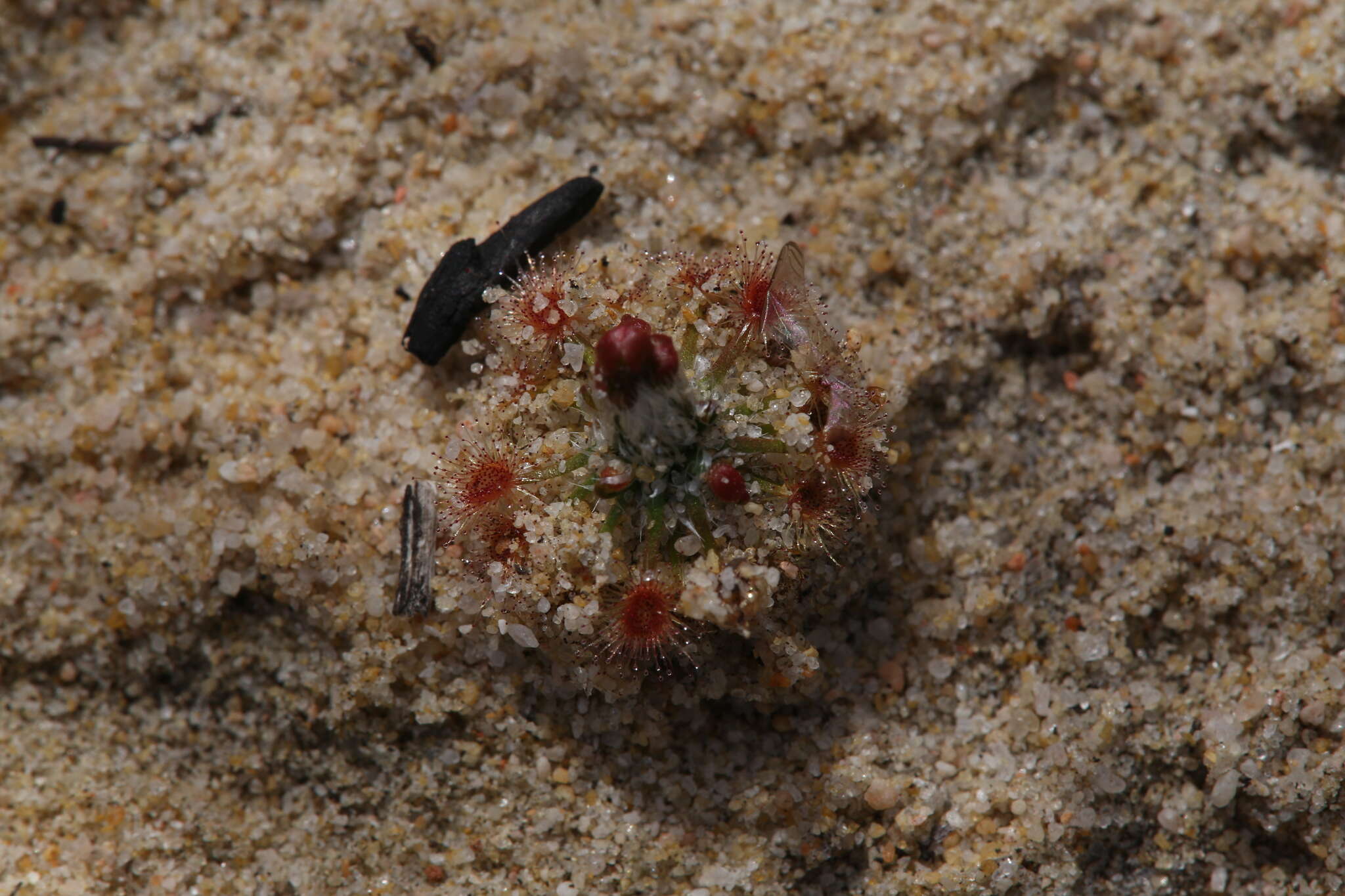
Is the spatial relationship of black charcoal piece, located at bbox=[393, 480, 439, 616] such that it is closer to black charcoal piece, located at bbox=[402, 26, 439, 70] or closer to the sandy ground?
the sandy ground

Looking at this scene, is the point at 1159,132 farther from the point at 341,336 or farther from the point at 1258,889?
the point at 341,336

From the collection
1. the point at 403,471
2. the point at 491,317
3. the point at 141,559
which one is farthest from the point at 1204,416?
the point at 141,559

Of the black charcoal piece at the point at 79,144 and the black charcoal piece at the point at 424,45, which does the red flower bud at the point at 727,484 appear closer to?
the black charcoal piece at the point at 424,45

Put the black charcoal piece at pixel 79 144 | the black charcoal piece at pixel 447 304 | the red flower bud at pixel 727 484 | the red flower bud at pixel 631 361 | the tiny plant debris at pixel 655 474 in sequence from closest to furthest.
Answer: the red flower bud at pixel 631 361 < the red flower bud at pixel 727 484 < the tiny plant debris at pixel 655 474 < the black charcoal piece at pixel 447 304 < the black charcoal piece at pixel 79 144

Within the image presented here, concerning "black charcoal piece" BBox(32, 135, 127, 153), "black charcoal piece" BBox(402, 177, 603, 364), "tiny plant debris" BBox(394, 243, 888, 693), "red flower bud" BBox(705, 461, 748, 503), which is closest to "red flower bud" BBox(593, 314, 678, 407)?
"tiny plant debris" BBox(394, 243, 888, 693)

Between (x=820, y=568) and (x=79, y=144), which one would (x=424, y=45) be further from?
(x=820, y=568)

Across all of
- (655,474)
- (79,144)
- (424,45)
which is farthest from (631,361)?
(79,144)

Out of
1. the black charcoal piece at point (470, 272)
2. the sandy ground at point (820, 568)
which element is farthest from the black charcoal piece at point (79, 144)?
the black charcoal piece at point (470, 272)
